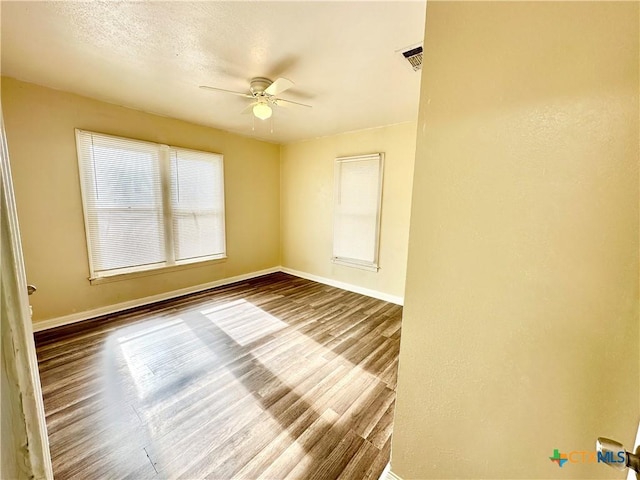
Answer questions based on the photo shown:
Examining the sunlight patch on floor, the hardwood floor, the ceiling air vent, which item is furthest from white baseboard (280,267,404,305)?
the ceiling air vent

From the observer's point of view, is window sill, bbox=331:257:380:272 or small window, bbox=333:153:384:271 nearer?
small window, bbox=333:153:384:271

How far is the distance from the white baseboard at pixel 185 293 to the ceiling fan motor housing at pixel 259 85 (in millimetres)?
2876

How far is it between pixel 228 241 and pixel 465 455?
3.84 m

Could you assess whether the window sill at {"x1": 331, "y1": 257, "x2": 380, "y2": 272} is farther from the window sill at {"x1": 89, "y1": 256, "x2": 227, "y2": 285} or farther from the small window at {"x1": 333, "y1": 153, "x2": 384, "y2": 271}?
the window sill at {"x1": 89, "y1": 256, "x2": 227, "y2": 285}

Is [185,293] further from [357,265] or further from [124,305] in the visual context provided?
[357,265]

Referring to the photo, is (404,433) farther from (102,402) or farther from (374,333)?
(102,402)

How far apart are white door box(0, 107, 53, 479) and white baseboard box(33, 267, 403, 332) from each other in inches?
103

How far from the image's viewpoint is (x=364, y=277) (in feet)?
12.8

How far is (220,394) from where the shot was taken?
70.4 inches

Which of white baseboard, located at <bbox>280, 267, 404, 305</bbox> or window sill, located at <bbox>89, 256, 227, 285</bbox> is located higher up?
window sill, located at <bbox>89, 256, 227, 285</bbox>

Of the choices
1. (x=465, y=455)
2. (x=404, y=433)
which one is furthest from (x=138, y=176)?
(x=465, y=455)

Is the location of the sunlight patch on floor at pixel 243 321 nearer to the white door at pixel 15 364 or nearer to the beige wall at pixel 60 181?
the beige wall at pixel 60 181

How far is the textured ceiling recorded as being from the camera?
56.1 inches

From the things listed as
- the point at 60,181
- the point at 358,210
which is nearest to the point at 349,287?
the point at 358,210
